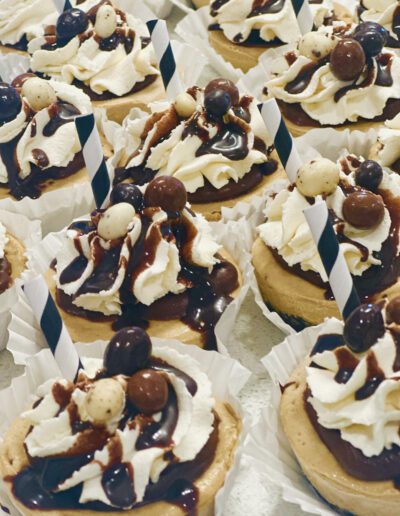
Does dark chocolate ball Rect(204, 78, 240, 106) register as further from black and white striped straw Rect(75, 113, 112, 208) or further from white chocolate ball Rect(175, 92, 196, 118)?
black and white striped straw Rect(75, 113, 112, 208)

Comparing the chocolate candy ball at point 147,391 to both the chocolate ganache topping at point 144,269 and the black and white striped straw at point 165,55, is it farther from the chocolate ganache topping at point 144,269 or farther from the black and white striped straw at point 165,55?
the black and white striped straw at point 165,55

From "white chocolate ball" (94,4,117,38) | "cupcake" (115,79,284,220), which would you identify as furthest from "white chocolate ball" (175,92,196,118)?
"white chocolate ball" (94,4,117,38)

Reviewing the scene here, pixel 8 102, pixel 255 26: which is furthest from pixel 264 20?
pixel 8 102

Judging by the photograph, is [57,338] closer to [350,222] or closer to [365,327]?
[365,327]

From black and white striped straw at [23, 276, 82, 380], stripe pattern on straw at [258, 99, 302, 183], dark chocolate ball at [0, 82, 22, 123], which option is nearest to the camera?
black and white striped straw at [23, 276, 82, 380]

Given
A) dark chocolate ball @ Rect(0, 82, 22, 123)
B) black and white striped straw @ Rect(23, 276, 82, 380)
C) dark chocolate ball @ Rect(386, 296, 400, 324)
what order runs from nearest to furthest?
dark chocolate ball @ Rect(386, 296, 400, 324) → black and white striped straw @ Rect(23, 276, 82, 380) → dark chocolate ball @ Rect(0, 82, 22, 123)

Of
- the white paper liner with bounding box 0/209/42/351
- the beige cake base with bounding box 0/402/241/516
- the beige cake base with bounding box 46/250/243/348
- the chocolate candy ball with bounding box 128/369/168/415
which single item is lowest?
the white paper liner with bounding box 0/209/42/351

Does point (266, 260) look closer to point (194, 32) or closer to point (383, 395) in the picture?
point (383, 395)

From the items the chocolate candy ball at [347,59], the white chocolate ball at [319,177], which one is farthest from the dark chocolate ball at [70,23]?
the white chocolate ball at [319,177]
